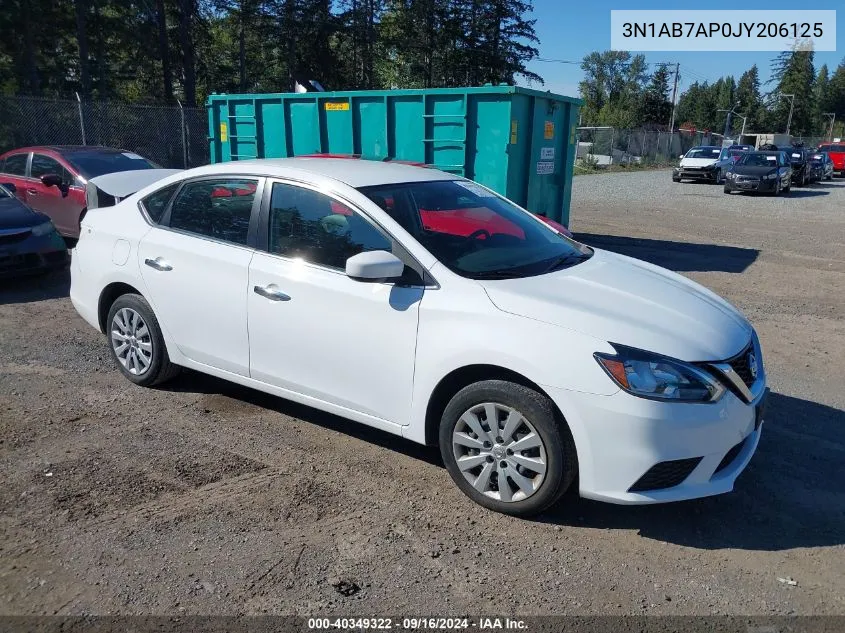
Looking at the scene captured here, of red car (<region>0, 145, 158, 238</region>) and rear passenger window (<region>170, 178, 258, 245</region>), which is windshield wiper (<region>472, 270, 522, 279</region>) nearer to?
rear passenger window (<region>170, 178, 258, 245</region>)

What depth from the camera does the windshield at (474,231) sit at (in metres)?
3.98

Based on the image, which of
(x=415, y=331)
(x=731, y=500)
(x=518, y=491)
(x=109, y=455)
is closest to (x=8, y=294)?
(x=109, y=455)

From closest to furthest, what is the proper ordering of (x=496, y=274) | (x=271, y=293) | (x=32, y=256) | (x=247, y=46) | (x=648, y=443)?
(x=648, y=443) → (x=496, y=274) → (x=271, y=293) → (x=32, y=256) → (x=247, y=46)

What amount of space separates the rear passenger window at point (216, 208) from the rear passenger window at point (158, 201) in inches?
3.8

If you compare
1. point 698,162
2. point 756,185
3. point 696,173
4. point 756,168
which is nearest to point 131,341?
point 756,185

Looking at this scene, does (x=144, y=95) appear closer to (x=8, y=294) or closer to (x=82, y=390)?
(x=8, y=294)

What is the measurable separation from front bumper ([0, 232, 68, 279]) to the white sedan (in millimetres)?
3506

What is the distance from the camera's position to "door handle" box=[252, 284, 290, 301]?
4203 mm

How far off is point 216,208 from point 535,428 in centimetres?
260

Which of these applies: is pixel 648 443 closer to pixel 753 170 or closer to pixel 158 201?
pixel 158 201

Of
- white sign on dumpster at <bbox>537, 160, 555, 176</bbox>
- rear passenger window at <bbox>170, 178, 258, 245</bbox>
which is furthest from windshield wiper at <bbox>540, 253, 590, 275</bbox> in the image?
white sign on dumpster at <bbox>537, 160, 555, 176</bbox>

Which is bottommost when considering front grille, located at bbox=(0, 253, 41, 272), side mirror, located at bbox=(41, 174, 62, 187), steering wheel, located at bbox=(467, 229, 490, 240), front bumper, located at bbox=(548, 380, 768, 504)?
front grille, located at bbox=(0, 253, 41, 272)

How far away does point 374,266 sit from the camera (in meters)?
3.67

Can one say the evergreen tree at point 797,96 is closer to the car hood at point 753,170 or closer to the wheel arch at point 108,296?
the car hood at point 753,170
